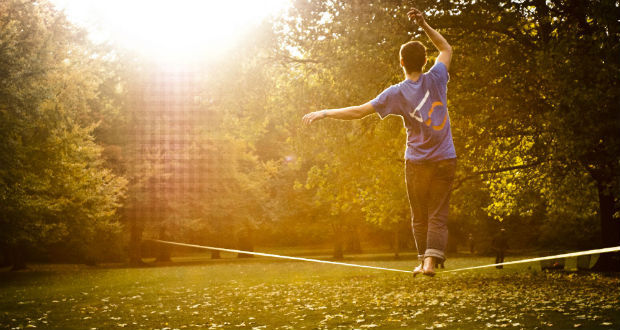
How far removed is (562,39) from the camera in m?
14.0

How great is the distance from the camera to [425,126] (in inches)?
199

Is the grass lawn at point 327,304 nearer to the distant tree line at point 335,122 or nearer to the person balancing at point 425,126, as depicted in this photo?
the distant tree line at point 335,122

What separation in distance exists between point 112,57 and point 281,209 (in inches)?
691

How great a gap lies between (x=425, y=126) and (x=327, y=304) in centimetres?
1205

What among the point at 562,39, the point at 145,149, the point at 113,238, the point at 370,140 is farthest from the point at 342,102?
the point at 113,238

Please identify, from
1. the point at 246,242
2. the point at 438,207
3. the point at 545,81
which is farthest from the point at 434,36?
the point at 246,242

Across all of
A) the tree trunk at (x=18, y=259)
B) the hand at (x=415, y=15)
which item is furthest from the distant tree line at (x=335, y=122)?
the hand at (x=415, y=15)

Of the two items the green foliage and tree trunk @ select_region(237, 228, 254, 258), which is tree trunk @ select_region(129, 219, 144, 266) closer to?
the green foliage

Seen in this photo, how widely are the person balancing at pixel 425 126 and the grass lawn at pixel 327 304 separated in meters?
6.92

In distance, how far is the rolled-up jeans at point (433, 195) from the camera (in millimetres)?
5215

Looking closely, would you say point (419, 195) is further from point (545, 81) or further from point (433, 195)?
point (545, 81)

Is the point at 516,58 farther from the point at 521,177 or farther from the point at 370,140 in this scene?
the point at 521,177

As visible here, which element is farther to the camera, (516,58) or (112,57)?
(112,57)

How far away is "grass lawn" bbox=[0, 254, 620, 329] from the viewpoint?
12500 millimetres
